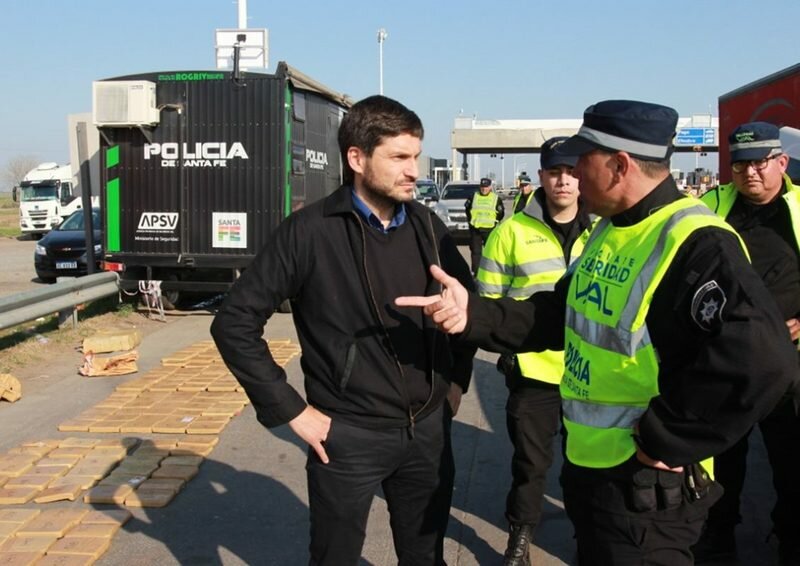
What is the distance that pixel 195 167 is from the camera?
11.1 metres

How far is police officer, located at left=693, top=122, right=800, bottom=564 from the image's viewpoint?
152 inches

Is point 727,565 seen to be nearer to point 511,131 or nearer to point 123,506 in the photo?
point 123,506

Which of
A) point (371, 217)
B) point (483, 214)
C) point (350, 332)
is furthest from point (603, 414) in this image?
point (483, 214)

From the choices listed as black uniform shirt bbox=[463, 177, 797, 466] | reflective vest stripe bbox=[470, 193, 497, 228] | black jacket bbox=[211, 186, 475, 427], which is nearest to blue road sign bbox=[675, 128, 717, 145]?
reflective vest stripe bbox=[470, 193, 497, 228]

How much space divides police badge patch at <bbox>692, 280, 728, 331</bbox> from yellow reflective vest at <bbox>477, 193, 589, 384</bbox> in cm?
200

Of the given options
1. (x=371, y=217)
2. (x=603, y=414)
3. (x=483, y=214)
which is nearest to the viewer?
(x=603, y=414)

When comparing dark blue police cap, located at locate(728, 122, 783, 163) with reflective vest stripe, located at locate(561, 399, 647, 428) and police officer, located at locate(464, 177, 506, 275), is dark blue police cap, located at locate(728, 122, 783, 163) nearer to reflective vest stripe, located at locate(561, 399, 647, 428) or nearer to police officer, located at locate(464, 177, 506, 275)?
reflective vest stripe, located at locate(561, 399, 647, 428)

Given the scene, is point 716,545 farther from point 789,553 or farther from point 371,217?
point 371,217

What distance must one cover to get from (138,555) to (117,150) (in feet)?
27.0

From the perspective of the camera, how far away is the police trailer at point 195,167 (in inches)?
428

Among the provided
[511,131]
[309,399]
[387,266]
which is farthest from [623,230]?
[511,131]

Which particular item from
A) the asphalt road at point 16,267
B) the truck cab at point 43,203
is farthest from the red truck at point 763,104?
the truck cab at point 43,203

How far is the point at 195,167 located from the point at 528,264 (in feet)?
25.9

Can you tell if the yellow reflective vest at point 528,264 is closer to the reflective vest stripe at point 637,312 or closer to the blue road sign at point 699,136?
the reflective vest stripe at point 637,312
